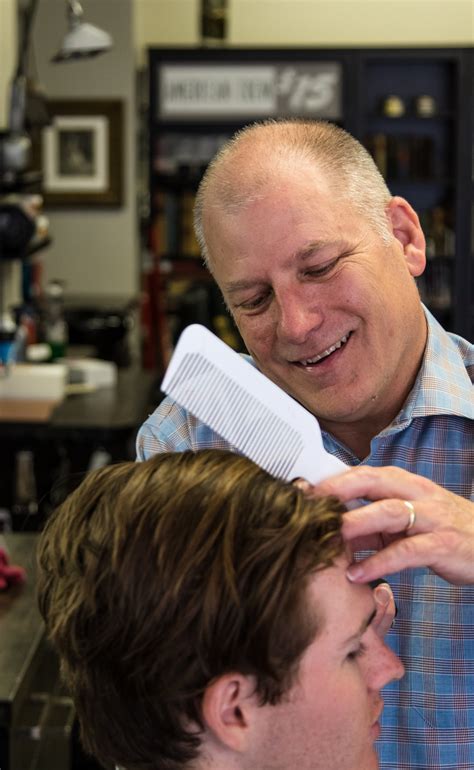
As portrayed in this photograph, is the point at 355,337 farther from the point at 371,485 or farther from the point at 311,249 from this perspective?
the point at 371,485

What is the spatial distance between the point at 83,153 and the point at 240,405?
723cm

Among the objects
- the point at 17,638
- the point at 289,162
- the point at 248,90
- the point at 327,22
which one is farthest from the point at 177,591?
the point at 327,22

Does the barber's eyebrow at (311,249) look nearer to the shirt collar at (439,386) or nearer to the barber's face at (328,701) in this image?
the shirt collar at (439,386)

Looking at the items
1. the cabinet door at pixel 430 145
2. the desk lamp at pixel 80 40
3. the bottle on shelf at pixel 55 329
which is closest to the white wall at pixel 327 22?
the cabinet door at pixel 430 145

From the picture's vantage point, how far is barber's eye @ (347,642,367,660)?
133 centimetres

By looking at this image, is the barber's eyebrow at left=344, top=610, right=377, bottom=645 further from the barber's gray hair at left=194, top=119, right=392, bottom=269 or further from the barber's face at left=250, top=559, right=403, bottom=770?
the barber's gray hair at left=194, top=119, right=392, bottom=269

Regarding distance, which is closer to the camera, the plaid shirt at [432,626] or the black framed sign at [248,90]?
the plaid shirt at [432,626]

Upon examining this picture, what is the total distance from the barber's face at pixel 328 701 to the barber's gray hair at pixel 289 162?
0.58 meters

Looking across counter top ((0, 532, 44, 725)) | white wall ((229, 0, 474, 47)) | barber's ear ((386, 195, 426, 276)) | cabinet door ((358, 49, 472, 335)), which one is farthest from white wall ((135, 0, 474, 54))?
barber's ear ((386, 195, 426, 276))

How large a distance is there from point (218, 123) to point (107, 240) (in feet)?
3.77

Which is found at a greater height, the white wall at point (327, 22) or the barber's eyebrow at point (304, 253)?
the white wall at point (327, 22)

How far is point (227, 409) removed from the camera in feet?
4.19

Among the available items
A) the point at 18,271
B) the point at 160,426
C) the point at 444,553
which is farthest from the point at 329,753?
the point at 18,271

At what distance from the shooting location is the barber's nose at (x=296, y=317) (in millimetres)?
1625
